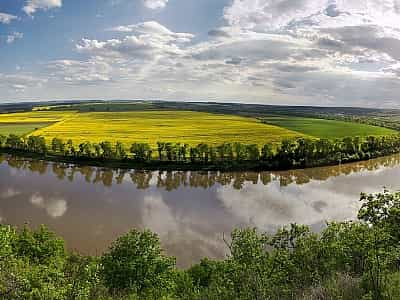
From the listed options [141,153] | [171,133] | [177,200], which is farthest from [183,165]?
[171,133]

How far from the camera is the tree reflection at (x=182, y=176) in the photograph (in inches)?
1581

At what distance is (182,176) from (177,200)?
1029 centimetres

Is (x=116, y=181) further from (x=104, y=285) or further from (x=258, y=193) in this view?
(x=104, y=285)

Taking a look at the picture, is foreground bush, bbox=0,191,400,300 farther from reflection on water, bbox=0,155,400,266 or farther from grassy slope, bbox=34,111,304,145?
grassy slope, bbox=34,111,304,145

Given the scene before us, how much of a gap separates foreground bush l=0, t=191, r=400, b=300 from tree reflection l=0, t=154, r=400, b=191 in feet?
79.6

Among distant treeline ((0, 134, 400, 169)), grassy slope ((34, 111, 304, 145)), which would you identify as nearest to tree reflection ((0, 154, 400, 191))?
distant treeline ((0, 134, 400, 169))

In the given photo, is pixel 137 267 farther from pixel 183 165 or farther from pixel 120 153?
pixel 120 153

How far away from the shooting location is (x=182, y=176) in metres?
43.3

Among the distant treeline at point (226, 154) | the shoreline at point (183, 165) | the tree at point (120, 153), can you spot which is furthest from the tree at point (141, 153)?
the tree at point (120, 153)

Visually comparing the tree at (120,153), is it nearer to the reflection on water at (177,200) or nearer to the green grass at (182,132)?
the reflection on water at (177,200)

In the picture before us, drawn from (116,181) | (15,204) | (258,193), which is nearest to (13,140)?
(116,181)

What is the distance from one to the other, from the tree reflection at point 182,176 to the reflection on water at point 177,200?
111 mm

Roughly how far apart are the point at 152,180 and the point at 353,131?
53471 mm

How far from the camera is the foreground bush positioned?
25.3 feet
